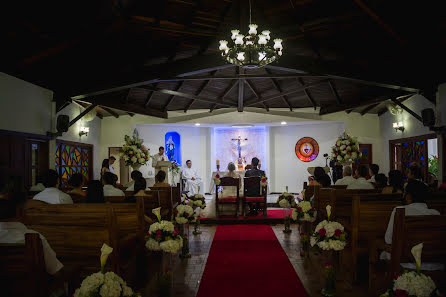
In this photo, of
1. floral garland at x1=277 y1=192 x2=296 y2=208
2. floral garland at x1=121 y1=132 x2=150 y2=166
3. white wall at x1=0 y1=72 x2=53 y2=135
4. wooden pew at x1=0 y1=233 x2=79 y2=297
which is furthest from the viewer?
floral garland at x1=121 y1=132 x2=150 y2=166

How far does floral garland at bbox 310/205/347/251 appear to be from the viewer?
3500mm

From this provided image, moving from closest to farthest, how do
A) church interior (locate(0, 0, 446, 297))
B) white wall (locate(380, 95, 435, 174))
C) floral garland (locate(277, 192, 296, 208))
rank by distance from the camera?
church interior (locate(0, 0, 446, 297)) → floral garland (locate(277, 192, 296, 208)) → white wall (locate(380, 95, 435, 174))

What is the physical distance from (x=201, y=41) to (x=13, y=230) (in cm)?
612

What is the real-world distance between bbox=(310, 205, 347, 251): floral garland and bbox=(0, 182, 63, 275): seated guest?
2368 millimetres

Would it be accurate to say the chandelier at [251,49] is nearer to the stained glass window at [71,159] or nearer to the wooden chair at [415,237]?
the wooden chair at [415,237]

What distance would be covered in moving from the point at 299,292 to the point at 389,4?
16.1 ft

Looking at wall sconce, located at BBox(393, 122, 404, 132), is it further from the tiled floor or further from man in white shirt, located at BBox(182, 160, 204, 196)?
man in white shirt, located at BBox(182, 160, 204, 196)

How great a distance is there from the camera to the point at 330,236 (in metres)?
3.56

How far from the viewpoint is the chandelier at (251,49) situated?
5.39 metres

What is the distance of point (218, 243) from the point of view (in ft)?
20.6

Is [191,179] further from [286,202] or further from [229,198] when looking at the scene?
[286,202]

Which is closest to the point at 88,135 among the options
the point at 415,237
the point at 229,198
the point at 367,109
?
the point at 229,198

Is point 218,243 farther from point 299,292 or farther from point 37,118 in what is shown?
point 37,118

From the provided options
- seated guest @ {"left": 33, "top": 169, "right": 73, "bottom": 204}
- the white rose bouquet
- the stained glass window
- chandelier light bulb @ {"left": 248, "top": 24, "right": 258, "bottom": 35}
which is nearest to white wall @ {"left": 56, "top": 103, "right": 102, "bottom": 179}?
the stained glass window
